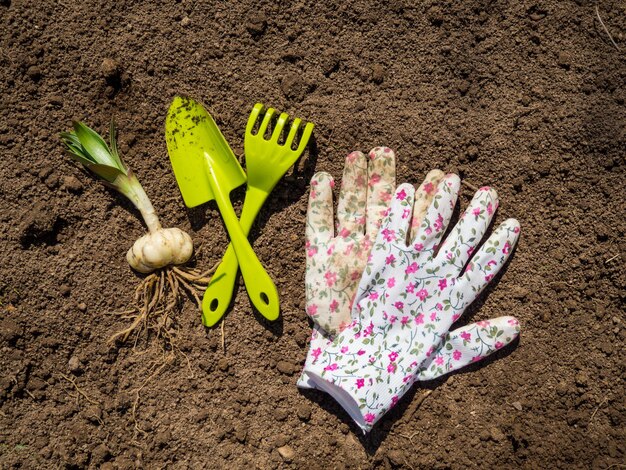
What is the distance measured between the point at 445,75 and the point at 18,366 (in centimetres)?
132

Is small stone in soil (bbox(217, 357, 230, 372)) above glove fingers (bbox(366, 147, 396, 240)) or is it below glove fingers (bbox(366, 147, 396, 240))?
below

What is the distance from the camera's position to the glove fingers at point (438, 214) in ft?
4.43

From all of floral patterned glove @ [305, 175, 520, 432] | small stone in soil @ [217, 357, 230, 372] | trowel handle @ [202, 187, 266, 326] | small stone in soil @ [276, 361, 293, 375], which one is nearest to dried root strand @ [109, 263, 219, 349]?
trowel handle @ [202, 187, 266, 326]

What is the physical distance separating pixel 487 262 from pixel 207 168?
2.39ft

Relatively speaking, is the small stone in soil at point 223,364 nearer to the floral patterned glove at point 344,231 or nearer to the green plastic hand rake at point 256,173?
the green plastic hand rake at point 256,173

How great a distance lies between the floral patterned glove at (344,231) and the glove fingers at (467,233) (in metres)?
0.18

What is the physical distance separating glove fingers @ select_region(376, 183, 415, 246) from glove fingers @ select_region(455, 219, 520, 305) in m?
→ 0.18

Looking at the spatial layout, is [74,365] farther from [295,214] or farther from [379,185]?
[379,185]

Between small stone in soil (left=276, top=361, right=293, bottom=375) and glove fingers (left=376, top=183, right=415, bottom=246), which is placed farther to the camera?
small stone in soil (left=276, top=361, right=293, bottom=375)

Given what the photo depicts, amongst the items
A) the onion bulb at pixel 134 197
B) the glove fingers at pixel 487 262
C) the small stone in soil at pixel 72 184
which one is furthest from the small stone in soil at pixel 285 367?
the small stone in soil at pixel 72 184

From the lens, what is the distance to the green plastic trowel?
1.42 metres

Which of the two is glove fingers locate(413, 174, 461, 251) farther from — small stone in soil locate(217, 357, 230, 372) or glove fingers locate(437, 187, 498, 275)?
small stone in soil locate(217, 357, 230, 372)

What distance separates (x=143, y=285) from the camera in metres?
1.45

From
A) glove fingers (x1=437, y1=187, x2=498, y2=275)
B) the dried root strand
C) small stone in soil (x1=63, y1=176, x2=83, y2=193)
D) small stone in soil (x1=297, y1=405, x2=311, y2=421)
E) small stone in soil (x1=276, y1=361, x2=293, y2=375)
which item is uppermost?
small stone in soil (x1=63, y1=176, x2=83, y2=193)
